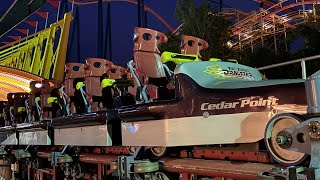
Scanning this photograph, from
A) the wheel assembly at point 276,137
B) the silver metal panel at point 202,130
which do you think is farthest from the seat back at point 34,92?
the wheel assembly at point 276,137

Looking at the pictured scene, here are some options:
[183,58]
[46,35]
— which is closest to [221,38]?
[46,35]

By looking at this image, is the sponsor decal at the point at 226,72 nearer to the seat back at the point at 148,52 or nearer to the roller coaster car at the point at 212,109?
the roller coaster car at the point at 212,109

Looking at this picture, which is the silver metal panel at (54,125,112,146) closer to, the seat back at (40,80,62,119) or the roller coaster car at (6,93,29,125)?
the seat back at (40,80,62,119)

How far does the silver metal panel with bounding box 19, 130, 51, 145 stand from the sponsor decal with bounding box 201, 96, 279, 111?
10.5 ft

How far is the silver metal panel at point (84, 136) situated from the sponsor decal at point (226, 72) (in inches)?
51.2

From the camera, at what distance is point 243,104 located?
2631mm

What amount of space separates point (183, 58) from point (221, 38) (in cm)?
1390

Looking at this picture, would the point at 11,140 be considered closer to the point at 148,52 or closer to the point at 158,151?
the point at 148,52

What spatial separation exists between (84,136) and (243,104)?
7.39ft

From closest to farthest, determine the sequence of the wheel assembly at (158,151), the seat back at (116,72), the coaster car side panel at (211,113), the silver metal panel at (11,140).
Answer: the coaster car side panel at (211,113)
the wheel assembly at (158,151)
the seat back at (116,72)
the silver metal panel at (11,140)

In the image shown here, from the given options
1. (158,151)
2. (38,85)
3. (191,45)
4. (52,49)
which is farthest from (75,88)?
(52,49)

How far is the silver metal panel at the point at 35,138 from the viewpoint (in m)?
5.54

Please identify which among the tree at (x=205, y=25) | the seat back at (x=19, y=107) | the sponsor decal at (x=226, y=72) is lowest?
the sponsor decal at (x=226, y=72)

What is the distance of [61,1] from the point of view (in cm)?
2797
